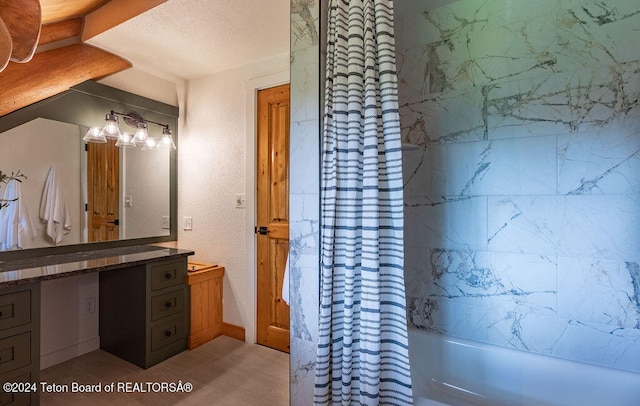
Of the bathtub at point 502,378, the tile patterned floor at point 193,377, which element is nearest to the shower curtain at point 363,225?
the bathtub at point 502,378

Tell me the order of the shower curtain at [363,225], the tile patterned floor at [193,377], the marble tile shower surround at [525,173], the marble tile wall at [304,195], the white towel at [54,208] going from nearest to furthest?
the shower curtain at [363,225] < the marble tile wall at [304,195] < the marble tile shower surround at [525,173] < the tile patterned floor at [193,377] < the white towel at [54,208]

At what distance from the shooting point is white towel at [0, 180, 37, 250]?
1925 mm

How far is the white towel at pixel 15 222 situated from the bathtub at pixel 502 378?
2.42 meters

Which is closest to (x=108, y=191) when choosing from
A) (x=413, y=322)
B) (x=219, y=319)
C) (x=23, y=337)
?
(x=23, y=337)

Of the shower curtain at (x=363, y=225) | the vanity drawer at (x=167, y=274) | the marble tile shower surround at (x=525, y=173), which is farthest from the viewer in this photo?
the vanity drawer at (x=167, y=274)

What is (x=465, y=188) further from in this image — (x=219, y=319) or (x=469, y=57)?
(x=219, y=319)

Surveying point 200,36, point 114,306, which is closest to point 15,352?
point 114,306

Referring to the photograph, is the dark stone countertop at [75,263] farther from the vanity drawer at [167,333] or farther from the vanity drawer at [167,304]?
the vanity drawer at [167,333]

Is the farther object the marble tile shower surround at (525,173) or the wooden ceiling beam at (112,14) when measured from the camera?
the wooden ceiling beam at (112,14)

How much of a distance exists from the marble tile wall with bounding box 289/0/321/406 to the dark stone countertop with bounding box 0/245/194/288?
1342 mm

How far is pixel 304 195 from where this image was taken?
49.3 inches

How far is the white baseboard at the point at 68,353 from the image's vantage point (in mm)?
2150

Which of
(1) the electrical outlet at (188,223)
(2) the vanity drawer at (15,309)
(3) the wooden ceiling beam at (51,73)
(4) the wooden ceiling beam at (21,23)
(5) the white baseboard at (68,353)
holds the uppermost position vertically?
(3) the wooden ceiling beam at (51,73)

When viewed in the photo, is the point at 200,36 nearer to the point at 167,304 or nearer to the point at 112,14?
the point at 112,14
